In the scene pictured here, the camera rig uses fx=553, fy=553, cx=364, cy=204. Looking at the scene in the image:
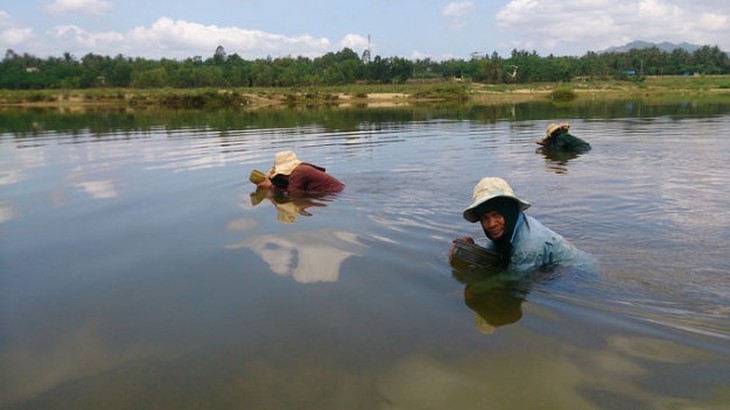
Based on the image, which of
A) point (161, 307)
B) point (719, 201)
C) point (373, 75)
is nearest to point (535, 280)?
point (161, 307)

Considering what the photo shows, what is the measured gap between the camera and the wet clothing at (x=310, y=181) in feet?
32.2

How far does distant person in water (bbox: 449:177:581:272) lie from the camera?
479 centimetres

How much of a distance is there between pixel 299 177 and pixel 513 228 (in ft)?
18.0

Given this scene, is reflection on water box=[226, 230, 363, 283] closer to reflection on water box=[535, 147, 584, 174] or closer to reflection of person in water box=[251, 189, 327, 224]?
reflection of person in water box=[251, 189, 327, 224]

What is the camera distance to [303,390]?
3604 mm

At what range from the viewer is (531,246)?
495 centimetres

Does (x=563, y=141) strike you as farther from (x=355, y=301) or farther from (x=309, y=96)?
(x=309, y=96)

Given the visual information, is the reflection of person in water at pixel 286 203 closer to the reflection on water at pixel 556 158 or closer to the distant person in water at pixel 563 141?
the reflection on water at pixel 556 158

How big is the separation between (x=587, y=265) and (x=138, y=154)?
14.5 metres

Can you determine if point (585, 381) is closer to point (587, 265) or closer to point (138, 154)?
point (587, 265)

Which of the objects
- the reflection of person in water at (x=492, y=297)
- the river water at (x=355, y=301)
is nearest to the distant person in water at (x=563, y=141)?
the river water at (x=355, y=301)

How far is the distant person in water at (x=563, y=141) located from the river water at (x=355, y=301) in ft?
9.24

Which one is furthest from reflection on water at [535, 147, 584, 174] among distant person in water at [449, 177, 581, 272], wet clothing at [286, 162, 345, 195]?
distant person in water at [449, 177, 581, 272]

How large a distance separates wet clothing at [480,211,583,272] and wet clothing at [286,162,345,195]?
5241mm
